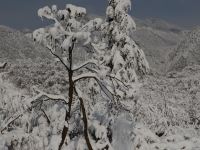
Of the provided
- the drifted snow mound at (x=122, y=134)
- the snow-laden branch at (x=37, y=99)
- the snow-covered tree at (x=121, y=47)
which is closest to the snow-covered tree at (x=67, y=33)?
the snow-laden branch at (x=37, y=99)

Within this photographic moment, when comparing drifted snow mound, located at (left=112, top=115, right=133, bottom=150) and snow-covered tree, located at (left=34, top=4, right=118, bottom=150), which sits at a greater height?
snow-covered tree, located at (left=34, top=4, right=118, bottom=150)

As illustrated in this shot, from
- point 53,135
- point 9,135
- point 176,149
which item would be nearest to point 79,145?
point 53,135

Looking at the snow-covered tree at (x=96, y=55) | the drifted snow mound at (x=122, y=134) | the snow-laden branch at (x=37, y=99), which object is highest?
the snow-covered tree at (x=96, y=55)

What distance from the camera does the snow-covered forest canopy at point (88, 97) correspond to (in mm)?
12820

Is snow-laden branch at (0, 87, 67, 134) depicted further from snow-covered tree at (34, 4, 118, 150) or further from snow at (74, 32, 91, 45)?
snow at (74, 32, 91, 45)

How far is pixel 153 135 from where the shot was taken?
54.6 feet

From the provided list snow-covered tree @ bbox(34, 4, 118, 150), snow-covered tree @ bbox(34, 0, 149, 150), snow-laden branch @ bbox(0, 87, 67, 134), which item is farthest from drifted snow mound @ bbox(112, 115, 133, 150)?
snow-covered tree @ bbox(34, 4, 118, 150)

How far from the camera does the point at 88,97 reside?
15.4m

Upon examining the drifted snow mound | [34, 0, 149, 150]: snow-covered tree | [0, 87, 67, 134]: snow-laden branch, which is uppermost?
[34, 0, 149, 150]: snow-covered tree

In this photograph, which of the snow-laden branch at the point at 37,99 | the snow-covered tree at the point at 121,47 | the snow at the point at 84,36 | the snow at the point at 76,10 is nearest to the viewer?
the snow at the point at 84,36

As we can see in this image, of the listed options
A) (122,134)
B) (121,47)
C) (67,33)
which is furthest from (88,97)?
(67,33)

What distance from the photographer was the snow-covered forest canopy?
42.1ft

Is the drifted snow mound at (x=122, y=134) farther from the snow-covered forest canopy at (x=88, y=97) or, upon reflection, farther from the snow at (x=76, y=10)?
the snow at (x=76, y=10)

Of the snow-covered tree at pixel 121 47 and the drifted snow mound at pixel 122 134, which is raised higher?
the snow-covered tree at pixel 121 47
